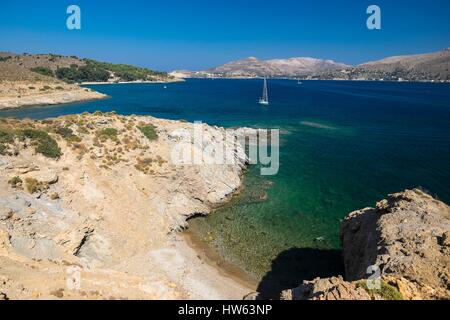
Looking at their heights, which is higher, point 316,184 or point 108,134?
point 108,134

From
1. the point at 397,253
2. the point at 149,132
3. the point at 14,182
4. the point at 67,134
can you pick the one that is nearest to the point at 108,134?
the point at 67,134

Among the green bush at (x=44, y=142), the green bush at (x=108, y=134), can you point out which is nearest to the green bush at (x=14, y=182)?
the green bush at (x=44, y=142)

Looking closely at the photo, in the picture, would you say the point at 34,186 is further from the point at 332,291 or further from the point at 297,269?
the point at 332,291

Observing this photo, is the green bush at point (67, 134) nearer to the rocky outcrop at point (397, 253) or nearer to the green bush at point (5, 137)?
the green bush at point (5, 137)

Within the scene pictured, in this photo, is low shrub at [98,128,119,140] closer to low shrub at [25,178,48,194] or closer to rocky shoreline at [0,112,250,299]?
rocky shoreline at [0,112,250,299]

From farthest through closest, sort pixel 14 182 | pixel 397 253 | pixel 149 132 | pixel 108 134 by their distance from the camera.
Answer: pixel 149 132 → pixel 108 134 → pixel 14 182 → pixel 397 253

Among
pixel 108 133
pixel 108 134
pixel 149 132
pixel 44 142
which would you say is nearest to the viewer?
pixel 44 142

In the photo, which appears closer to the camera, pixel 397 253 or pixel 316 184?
pixel 397 253
